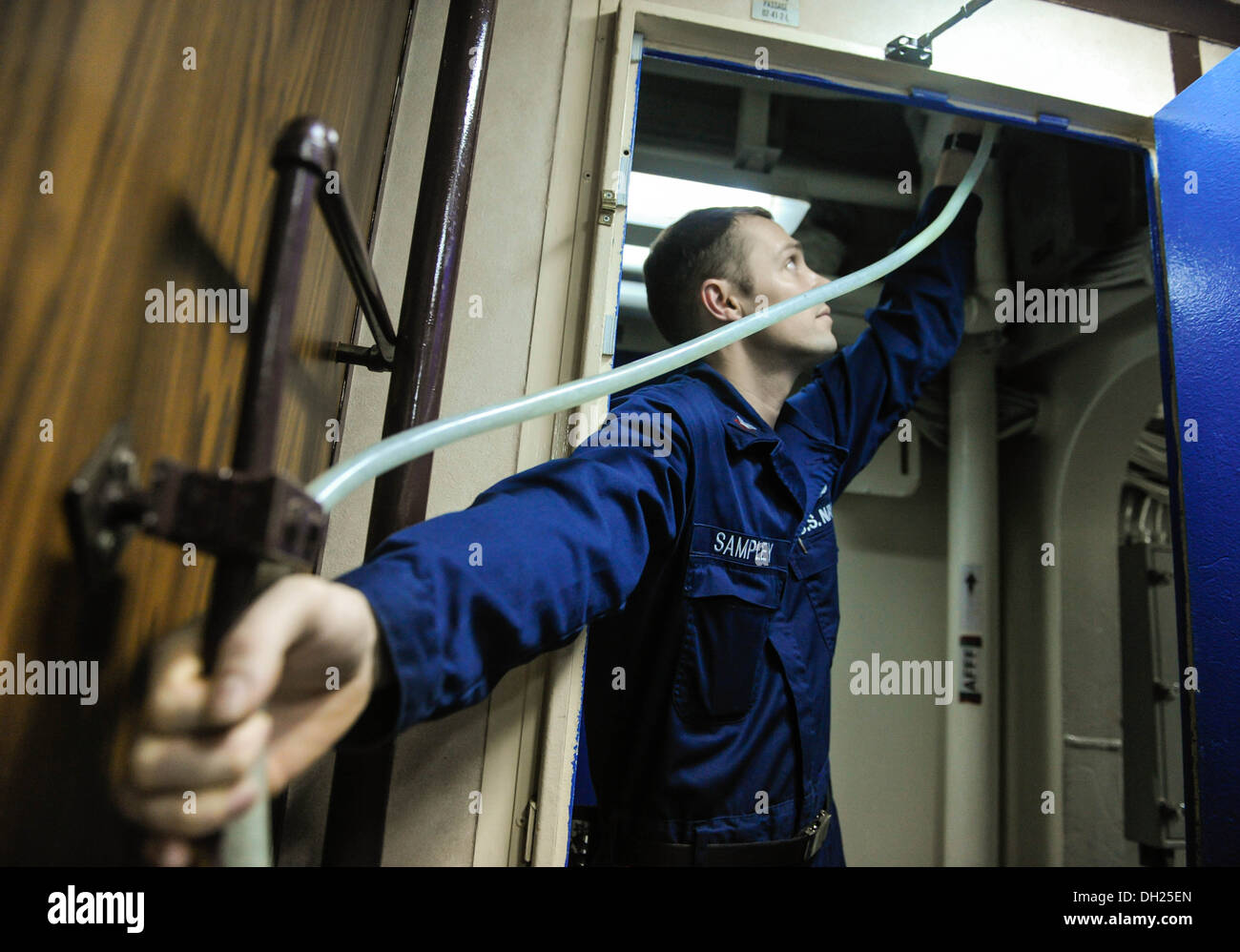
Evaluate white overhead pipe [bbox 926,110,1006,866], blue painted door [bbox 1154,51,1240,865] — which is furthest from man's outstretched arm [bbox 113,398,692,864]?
white overhead pipe [bbox 926,110,1006,866]

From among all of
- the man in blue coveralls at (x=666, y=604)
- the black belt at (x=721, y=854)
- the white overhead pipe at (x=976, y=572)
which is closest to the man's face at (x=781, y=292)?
the man in blue coveralls at (x=666, y=604)

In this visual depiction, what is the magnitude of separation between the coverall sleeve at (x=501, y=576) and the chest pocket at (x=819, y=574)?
393mm

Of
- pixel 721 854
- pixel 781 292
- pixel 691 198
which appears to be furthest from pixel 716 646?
pixel 691 198

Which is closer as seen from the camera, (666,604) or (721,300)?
(666,604)

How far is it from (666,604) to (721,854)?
32 cm

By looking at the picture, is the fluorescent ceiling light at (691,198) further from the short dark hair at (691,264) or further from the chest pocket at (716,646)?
the chest pocket at (716,646)

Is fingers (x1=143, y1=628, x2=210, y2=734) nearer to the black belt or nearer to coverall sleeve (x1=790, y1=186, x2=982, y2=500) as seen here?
the black belt

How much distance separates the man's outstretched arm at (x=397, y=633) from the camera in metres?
0.31

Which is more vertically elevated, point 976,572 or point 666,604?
point 976,572

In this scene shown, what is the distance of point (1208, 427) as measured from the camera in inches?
38.1

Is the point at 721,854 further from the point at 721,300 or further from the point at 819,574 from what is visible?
the point at 721,300

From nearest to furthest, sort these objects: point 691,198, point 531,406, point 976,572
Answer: point 531,406
point 691,198
point 976,572

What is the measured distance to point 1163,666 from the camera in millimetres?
1914

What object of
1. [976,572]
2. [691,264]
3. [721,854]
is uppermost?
[691,264]
